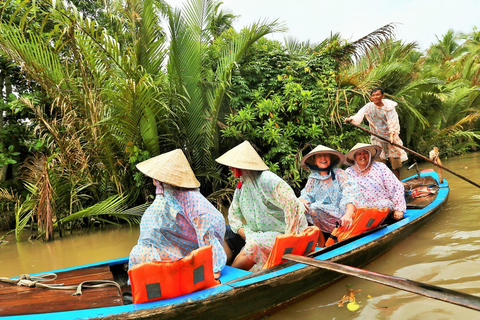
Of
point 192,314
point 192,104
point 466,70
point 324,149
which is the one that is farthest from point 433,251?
point 466,70

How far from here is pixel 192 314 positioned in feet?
7.30

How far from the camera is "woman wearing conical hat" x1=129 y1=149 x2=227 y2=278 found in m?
2.52

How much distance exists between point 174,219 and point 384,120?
416 cm

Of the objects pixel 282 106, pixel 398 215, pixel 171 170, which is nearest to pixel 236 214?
A: pixel 171 170

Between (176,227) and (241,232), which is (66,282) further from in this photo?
(241,232)

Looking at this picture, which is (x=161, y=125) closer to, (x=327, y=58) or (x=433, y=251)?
(x=327, y=58)

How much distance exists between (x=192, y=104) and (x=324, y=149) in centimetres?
318

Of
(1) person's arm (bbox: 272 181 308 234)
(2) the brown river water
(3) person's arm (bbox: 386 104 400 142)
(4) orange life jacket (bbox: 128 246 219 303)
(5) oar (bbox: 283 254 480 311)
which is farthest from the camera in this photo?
(3) person's arm (bbox: 386 104 400 142)

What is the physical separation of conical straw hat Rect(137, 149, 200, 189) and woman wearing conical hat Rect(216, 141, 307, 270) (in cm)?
49

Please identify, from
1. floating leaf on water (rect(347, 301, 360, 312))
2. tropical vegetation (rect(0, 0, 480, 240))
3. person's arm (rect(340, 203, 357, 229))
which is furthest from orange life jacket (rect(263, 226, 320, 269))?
tropical vegetation (rect(0, 0, 480, 240))

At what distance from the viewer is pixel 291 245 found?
111 inches

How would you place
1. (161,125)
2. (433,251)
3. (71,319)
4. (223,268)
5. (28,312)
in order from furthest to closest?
(161,125) → (433,251) → (223,268) → (28,312) → (71,319)

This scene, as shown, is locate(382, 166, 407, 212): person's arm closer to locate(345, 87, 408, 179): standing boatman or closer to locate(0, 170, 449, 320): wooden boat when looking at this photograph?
locate(0, 170, 449, 320): wooden boat

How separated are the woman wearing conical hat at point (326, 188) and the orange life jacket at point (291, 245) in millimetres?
1037
